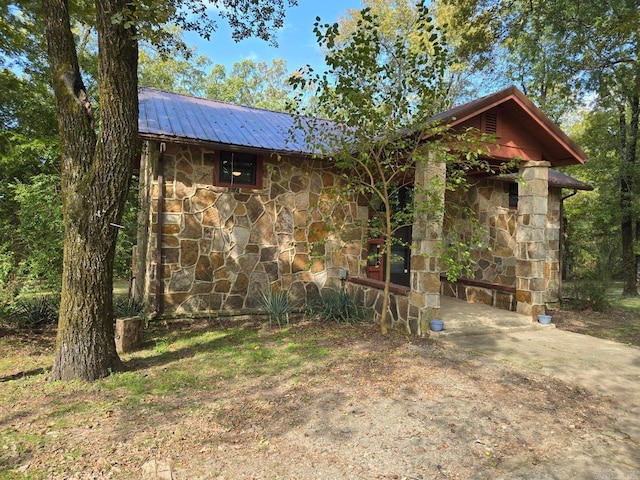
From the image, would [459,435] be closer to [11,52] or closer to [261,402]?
[261,402]

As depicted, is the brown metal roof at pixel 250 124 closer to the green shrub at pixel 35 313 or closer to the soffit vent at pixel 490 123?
the soffit vent at pixel 490 123

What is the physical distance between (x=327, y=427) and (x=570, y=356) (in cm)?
408

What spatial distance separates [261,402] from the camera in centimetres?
405

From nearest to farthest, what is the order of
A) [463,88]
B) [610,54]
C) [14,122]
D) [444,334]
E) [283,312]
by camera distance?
1. [444,334]
2. [283,312]
3. [610,54]
4. [14,122]
5. [463,88]

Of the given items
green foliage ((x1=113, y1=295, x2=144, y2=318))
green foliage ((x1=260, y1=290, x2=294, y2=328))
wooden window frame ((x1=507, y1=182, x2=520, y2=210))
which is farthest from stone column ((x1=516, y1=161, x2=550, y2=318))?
green foliage ((x1=113, y1=295, x2=144, y2=318))

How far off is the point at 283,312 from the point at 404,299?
91.1 inches

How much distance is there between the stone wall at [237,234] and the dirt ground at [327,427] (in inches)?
101

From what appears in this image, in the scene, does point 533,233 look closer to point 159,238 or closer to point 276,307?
point 276,307

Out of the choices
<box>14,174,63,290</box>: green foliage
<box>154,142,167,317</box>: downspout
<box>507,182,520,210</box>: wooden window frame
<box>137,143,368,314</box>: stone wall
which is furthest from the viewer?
<box>507,182,520,210</box>: wooden window frame

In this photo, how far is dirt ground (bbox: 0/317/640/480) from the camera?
9.50ft

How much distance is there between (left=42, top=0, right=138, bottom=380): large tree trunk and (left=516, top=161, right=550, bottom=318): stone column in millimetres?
6712

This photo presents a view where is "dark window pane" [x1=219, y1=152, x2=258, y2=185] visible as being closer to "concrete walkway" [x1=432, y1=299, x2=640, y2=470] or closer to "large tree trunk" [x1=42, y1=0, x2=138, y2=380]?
"large tree trunk" [x1=42, y1=0, x2=138, y2=380]

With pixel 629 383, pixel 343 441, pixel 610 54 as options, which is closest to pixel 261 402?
pixel 343 441

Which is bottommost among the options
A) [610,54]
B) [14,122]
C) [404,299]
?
[404,299]
